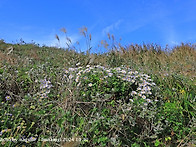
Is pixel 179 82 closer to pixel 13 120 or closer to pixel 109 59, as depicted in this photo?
pixel 109 59

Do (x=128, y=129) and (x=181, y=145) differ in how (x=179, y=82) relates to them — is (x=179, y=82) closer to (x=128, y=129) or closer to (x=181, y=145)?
(x=181, y=145)

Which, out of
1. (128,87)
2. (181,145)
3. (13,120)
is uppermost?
(128,87)

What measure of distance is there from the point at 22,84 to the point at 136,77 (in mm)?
2189

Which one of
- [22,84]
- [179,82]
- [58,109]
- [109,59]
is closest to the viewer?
[58,109]

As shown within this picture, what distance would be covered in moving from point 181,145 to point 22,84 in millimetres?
2935

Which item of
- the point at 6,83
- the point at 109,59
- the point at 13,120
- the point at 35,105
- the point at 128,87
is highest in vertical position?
the point at 109,59

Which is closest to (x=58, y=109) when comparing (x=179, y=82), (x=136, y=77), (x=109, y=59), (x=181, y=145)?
(x=136, y=77)

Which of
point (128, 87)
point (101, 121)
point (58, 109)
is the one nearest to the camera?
point (101, 121)

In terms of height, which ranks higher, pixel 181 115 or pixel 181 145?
pixel 181 115

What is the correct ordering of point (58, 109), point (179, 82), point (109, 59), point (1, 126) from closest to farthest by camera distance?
1. point (1, 126)
2. point (58, 109)
3. point (179, 82)
4. point (109, 59)

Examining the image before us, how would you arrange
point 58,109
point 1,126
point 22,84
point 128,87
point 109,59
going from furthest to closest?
point 109,59 → point 22,84 → point 128,87 → point 58,109 → point 1,126

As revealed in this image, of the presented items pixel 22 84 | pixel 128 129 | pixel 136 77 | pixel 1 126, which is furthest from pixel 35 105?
pixel 136 77

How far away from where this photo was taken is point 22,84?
363 centimetres

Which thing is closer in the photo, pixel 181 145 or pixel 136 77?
pixel 181 145
